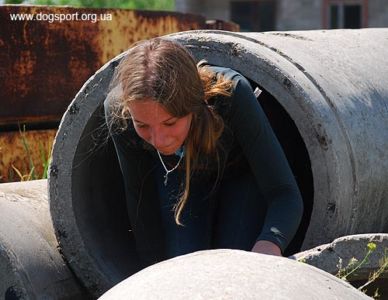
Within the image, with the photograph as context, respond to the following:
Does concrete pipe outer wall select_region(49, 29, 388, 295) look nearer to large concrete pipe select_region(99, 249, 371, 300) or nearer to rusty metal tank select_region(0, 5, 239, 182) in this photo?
rusty metal tank select_region(0, 5, 239, 182)

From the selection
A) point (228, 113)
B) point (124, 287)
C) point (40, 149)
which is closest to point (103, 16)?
point (40, 149)

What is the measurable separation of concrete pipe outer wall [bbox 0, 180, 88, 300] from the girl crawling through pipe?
290 millimetres

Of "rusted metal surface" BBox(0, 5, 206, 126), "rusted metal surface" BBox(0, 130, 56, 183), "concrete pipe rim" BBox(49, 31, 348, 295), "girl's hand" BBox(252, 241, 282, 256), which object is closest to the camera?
"girl's hand" BBox(252, 241, 282, 256)

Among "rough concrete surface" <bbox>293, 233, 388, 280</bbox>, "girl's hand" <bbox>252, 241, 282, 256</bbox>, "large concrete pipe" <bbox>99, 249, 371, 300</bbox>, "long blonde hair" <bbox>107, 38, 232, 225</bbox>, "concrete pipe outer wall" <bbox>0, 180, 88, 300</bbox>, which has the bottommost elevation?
"concrete pipe outer wall" <bbox>0, 180, 88, 300</bbox>

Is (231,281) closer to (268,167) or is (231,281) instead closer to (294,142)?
(268,167)

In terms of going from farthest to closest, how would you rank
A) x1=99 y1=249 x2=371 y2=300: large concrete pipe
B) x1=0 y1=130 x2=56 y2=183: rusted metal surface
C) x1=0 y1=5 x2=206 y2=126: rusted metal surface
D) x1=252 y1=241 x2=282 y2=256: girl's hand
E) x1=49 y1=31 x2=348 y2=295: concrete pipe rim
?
x1=0 y1=5 x2=206 y2=126: rusted metal surface < x1=0 y1=130 x2=56 y2=183: rusted metal surface < x1=49 y1=31 x2=348 y2=295: concrete pipe rim < x1=252 y1=241 x2=282 y2=256: girl's hand < x1=99 y1=249 x2=371 y2=300: large concrete pipe

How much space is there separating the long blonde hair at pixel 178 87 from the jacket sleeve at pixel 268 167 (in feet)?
0.18

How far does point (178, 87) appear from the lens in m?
2.94

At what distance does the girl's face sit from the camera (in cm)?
292

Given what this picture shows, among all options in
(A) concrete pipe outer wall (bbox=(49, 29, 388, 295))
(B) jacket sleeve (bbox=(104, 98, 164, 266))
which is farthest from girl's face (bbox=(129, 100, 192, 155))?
(A) concrete pipe outer wall (bbox=(49, 29, 388, 295))

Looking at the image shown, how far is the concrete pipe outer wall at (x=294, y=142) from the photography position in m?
3.29

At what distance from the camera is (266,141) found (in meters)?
3.04

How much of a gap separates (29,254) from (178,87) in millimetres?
902

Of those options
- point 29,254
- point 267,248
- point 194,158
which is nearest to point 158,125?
point 194,158
